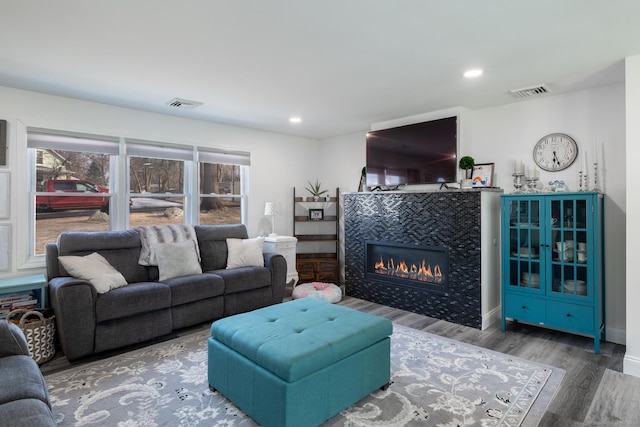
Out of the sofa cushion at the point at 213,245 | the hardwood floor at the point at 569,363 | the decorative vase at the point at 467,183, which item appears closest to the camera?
the hardwood floor at the point at 569,363

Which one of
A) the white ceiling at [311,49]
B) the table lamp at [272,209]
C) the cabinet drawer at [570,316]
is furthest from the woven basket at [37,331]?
the cabinet drawer at [570,316]

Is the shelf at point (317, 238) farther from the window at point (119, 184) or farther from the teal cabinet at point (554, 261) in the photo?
the teal cabinet at point (554, 261)

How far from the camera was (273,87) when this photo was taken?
3379 millimetres

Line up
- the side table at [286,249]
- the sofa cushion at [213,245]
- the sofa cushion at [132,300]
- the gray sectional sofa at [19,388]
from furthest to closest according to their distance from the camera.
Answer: the side table at [286,249] → the sofa cushion at [213,245] → the sofa cushion at [132,300] → the gray sectional sofa at [19,388]

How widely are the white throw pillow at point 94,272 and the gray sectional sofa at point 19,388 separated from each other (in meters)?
1.08

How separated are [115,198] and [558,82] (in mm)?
4688

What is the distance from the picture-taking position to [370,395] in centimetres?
239

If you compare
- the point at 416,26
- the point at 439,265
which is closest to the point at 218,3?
the point at 416,26

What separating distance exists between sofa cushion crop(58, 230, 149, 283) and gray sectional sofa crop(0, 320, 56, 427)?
4.86ft

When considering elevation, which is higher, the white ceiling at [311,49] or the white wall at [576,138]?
the white ceiling at [311,49]

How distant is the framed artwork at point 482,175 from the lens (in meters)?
4.04

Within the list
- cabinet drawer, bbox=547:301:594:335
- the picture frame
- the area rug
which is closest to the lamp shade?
the picture frame

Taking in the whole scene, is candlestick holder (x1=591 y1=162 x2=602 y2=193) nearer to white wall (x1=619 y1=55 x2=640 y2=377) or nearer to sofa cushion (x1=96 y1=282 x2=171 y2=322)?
white wall (x1=619 y1=55 x2=640 y2=377)

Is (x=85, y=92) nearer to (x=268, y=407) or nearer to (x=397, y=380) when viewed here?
(x=268, y=407)
